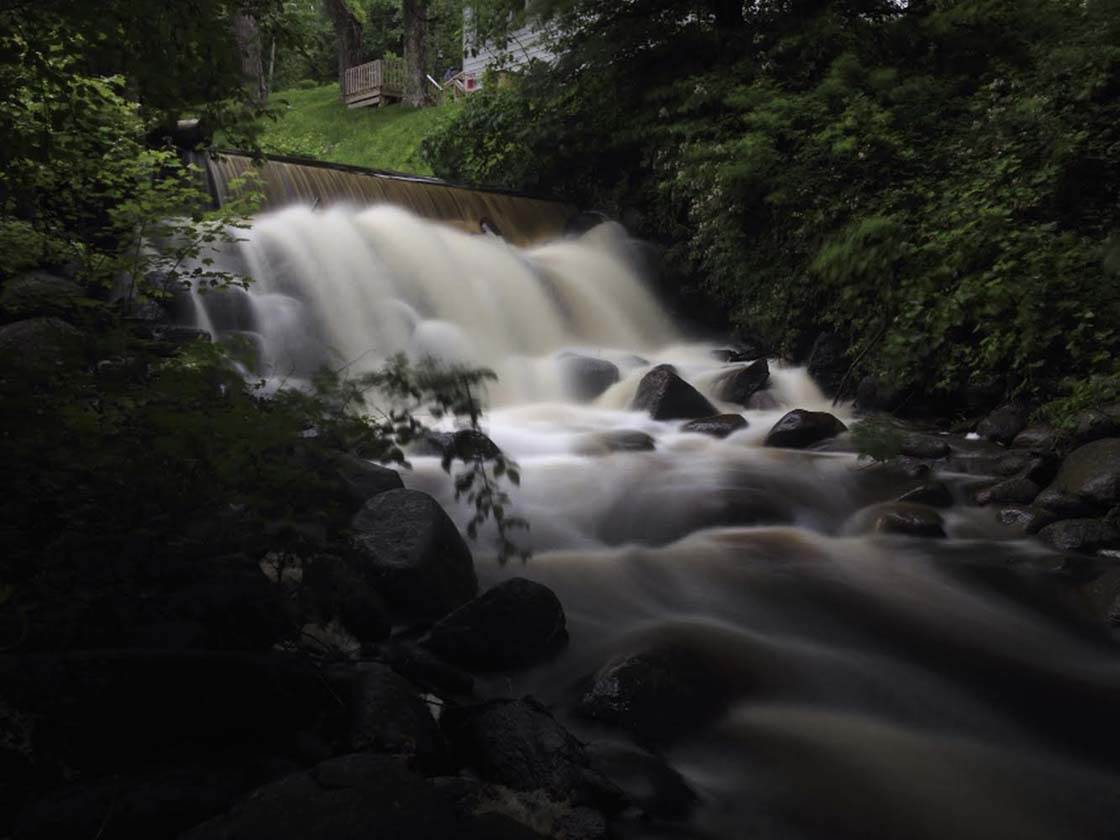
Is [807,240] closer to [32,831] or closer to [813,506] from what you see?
[813,506]

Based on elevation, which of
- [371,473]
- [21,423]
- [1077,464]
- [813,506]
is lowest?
[813,506]

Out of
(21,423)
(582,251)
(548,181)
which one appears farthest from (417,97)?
(21,423)

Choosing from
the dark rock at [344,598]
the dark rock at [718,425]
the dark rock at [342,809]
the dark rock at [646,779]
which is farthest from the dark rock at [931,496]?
the dark rock at [342,809]

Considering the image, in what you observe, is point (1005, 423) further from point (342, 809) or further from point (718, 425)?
point (342, 809)

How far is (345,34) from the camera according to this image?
→ 2983 cm

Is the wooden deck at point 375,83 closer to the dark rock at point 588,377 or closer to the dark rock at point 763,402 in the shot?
the dark rock at point 588,377

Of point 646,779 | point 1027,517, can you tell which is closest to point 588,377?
point 1027,517

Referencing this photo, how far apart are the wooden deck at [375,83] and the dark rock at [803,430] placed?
2586 cm

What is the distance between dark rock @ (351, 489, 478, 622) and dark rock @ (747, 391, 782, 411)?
18.4 ft

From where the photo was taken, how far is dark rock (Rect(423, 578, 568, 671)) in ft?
12.1

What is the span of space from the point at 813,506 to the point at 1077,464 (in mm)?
1804

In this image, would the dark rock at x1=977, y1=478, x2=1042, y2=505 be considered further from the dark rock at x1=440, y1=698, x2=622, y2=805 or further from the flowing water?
the dark rock at x1=440, y1=698, x2=622, y2=805

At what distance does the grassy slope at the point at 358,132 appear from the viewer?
22.4 m

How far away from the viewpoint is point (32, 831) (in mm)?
2059
